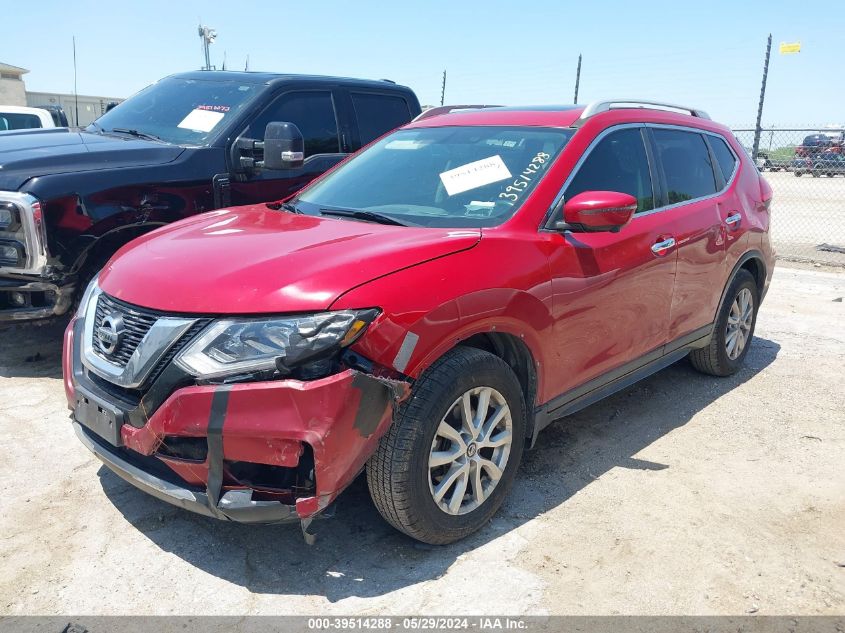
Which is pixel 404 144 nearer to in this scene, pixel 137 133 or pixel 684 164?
pixel 684 164

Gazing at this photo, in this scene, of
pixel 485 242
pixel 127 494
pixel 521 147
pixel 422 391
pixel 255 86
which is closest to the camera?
pixel 422 391

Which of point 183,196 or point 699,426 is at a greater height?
point 183,196

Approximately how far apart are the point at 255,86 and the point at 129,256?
2.92m

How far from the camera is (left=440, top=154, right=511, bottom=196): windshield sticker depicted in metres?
3.39

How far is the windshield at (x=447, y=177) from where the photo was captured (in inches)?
129

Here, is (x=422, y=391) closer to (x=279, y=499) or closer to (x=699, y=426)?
(x=279, y=499)

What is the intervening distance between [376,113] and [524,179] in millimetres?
3461

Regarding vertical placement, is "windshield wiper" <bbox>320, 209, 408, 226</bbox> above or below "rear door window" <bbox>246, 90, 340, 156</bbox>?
below

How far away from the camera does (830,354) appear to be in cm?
573

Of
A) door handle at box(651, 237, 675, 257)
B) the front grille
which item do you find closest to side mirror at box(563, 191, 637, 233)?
door handle at box(651, 237, 675, 257)

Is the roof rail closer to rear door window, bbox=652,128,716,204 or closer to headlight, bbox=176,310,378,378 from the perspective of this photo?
rear door window, bbox=652,128,716,204

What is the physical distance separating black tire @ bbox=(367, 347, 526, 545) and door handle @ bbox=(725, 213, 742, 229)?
7.89ft

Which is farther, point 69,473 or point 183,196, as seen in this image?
point 183,196

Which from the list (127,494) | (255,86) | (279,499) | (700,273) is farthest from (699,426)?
(255,86)
